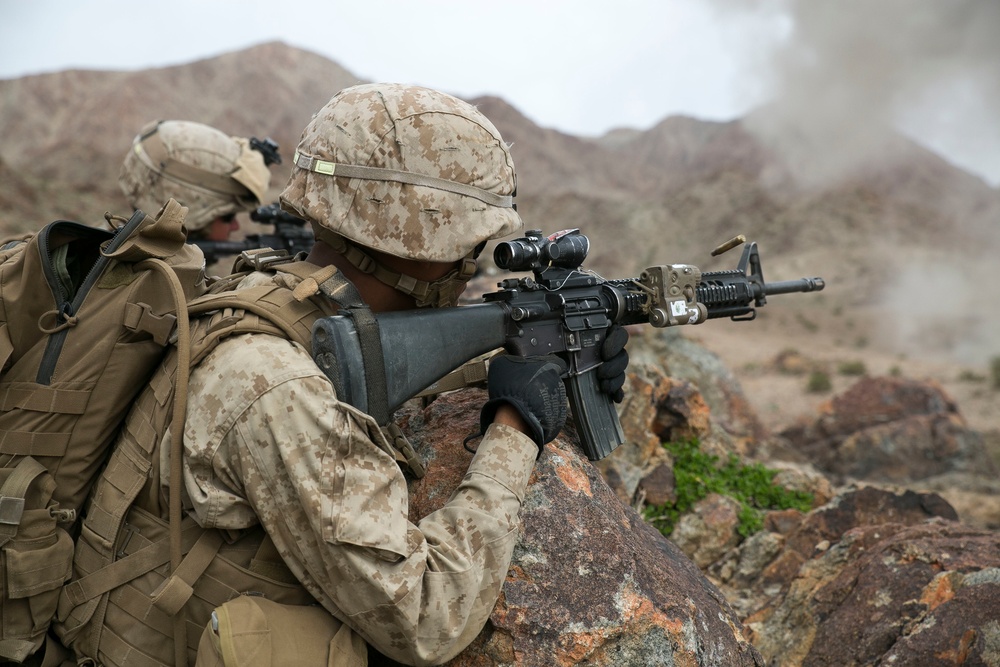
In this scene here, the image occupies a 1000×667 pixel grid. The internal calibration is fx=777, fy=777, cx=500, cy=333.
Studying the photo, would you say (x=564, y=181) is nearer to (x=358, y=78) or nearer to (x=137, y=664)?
(x=358, y=78)

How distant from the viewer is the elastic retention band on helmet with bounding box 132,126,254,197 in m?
5.41

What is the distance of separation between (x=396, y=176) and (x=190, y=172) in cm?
374

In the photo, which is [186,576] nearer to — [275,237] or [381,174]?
[381,174]

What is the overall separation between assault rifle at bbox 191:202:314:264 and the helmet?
0.33 m

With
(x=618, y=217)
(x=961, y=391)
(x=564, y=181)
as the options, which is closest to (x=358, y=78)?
(x=564, y=181)

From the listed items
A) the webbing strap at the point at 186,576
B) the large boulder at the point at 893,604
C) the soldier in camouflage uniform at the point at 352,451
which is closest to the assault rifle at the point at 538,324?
the soldier in camouflage uniform at the point at 352,451

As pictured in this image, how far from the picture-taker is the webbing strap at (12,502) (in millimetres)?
2088

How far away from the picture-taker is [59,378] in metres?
2.18

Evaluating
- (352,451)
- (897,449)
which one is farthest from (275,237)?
(897,449)

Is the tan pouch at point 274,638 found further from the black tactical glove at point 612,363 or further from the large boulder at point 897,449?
the large boulder at point 897,449

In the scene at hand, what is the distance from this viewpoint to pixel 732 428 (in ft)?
21.4

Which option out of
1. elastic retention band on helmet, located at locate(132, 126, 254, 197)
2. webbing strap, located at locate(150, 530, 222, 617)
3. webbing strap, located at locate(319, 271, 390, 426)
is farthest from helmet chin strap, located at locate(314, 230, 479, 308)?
elastic retention band on helmet, located at locate(132, 126, 254, 197)

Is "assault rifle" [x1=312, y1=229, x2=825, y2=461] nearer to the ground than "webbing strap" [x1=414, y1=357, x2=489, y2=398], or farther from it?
farther from it

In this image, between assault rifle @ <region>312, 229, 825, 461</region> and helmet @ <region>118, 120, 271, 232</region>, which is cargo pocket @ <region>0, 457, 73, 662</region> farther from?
helmet @ <region>118, 120, 271, 232</region>
